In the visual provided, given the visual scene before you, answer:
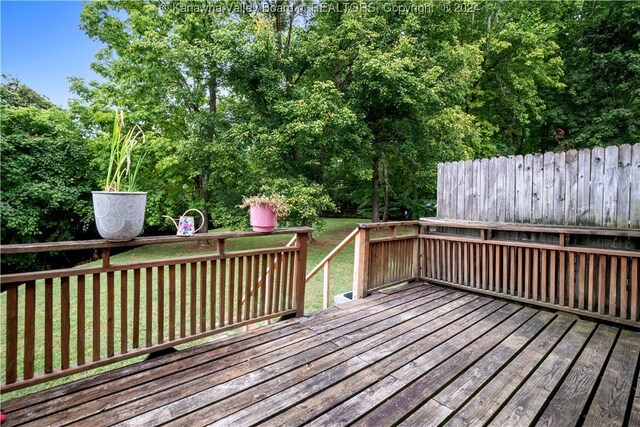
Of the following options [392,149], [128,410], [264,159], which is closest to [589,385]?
[128,410]

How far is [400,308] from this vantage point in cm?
327

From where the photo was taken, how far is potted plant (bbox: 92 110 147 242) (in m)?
1.88

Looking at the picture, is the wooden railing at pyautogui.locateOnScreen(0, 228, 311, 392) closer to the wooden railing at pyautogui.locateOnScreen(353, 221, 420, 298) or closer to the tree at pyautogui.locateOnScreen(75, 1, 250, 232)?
the wooden railing at pyautogui.locateOnScreen(353, 221, 420, 298)

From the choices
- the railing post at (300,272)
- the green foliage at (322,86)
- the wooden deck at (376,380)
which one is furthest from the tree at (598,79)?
the railing post at (300,272)

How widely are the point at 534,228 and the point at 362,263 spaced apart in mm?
1806

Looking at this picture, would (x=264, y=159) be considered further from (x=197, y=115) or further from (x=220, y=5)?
(x=220, y=5)

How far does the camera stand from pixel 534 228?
329cm

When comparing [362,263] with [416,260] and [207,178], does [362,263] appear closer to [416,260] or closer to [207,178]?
[416,260]

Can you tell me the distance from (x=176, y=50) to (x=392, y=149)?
6.04 m

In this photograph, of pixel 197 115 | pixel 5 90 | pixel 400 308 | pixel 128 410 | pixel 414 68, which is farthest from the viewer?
pixel 5 90

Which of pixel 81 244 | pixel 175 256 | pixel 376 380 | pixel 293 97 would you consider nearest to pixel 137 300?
pixel 81 244

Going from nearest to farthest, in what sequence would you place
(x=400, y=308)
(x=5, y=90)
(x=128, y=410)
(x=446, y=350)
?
1. (x=128, y=410)
2. (x=446, y=350)
3. (x=400, y=308)
4. (x=5, y=90)

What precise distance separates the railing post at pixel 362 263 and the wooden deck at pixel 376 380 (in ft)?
2.32

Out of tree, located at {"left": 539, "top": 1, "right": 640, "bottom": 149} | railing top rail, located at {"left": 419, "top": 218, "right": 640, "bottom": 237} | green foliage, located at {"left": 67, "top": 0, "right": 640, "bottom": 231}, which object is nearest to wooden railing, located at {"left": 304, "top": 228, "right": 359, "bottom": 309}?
railing top rail, located at {"left": 419, "top": 218, "right": 640, "bottom": 237}
